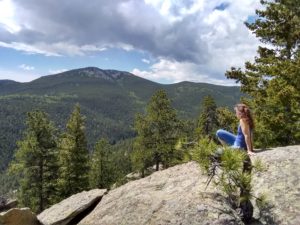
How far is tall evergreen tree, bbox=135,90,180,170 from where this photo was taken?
45469 mm

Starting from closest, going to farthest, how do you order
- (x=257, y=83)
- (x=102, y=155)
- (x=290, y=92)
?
(x=290, y=92) → (x=257, y=83) → (x=102, y=155)

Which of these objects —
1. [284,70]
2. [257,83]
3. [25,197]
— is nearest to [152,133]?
[25,197]

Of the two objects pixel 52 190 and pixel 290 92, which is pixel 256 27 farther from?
pixel 52 190

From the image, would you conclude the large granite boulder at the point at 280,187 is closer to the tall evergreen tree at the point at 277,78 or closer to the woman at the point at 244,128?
the woman at the point at 244,128

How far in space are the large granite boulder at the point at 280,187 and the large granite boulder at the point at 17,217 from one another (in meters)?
8.17

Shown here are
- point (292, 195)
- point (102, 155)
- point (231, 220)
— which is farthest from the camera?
point (102, 155)

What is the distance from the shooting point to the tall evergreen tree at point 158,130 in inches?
1790

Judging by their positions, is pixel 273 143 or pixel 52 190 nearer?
pixel 273 143

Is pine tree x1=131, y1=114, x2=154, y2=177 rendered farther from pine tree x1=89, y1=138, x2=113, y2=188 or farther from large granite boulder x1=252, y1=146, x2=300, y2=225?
large granite boulder x1=252, y1=146, x2=300, y2=225

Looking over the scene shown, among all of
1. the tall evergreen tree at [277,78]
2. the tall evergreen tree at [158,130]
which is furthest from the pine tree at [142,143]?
the tall evergreen tree at [277,78]

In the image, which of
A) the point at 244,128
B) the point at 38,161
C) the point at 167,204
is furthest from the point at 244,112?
the point at 38,161

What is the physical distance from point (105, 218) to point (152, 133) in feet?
111

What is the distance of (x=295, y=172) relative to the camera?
12.8 m

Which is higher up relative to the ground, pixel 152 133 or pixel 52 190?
pixel 152 133
